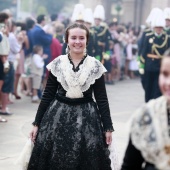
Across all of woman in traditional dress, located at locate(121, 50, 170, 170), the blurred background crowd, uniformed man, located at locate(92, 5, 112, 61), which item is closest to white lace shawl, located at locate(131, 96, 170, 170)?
woman in traditional dress, located at locate(121, 50, 170, 170)

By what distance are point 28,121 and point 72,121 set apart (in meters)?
4.52

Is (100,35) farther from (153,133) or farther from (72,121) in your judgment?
(153,133)

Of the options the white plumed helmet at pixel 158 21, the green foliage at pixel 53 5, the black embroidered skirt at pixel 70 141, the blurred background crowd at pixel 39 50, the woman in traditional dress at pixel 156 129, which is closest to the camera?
the woman in traditional dress at pixel 156 129

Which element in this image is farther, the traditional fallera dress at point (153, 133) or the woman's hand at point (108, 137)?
the woman's hand at point (108, 137)

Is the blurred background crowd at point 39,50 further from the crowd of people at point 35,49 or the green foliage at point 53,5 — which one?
the green foliage at point 53,5

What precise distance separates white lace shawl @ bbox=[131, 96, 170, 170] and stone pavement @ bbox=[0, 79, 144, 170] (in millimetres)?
3702

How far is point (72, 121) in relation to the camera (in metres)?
4.41

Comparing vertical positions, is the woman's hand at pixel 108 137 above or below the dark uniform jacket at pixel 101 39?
above

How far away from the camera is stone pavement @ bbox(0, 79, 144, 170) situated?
6699 millimetres

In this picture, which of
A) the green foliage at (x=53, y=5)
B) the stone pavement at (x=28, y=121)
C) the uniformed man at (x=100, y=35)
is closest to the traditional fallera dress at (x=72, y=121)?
the stone pavement at (x=28, y=121)

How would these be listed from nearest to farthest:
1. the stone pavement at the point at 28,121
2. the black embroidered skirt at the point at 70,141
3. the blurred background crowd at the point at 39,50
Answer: the black embroidered skirt at the point at 70,141
the stone pavement at the point at 28,121
the blurred background crowd at the point at 39,50

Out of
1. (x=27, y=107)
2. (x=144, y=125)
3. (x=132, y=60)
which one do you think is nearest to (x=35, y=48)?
(x=27, y=107)

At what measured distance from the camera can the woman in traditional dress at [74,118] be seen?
14.3 feet

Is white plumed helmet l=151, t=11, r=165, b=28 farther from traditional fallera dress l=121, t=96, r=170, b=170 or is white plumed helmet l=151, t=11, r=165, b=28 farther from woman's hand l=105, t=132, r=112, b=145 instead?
traditional fallera dress l=121, t=96, r=170, b=170
